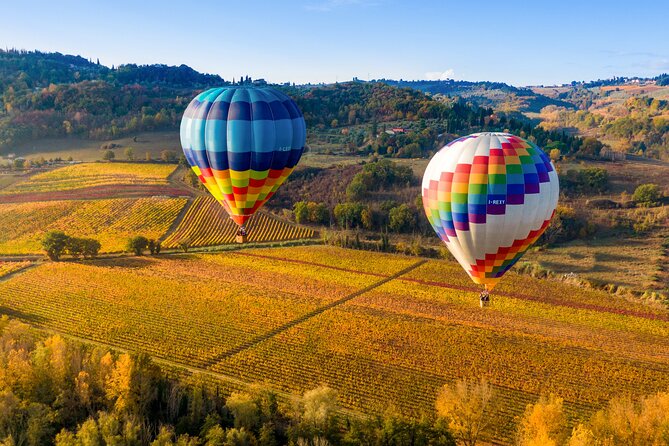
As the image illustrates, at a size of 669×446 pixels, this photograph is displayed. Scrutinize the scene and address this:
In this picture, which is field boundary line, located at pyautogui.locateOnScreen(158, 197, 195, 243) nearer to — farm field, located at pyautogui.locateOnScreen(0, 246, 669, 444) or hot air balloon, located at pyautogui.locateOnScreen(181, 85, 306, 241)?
farm field, located at pyautogui.locateOnScreen(0, 246, 669, 444)

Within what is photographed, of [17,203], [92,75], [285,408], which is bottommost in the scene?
[285,408]

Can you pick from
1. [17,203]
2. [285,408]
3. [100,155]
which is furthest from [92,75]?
[285,408]

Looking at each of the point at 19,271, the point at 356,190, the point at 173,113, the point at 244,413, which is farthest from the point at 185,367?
the point at 173,113

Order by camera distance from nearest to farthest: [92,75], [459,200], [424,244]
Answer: [459,200] < [424,244] < [92,75]

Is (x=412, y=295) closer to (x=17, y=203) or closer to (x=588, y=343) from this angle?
(x=588, y=343)

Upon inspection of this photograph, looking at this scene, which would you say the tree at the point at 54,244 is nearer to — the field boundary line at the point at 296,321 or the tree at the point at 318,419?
the field boundary line at the point at 296,321

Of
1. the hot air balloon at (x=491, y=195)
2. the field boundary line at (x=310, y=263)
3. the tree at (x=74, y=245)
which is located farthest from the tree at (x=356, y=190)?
the hot air balloon at (x=491, y=195)

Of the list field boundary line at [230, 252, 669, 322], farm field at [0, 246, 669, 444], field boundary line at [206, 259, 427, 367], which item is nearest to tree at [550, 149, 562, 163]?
farm field at [0, 246, 669, 444]
